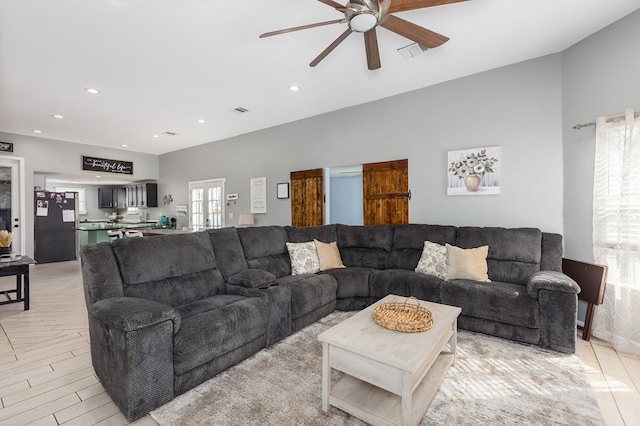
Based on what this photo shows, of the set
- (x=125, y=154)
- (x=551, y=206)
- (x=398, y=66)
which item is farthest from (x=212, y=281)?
(x=125, y=154)

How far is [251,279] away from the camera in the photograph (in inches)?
106

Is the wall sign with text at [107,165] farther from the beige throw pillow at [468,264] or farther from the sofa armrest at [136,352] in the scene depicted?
the beige throw pillow at [468,264]

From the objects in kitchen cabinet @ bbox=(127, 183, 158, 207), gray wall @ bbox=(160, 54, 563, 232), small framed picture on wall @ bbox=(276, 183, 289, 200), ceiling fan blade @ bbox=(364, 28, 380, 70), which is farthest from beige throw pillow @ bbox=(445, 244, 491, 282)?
kitchen cabinet @ bbox=(127, 183, 158, 207)

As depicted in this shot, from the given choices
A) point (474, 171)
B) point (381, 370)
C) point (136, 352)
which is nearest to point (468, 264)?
point (474, 171)

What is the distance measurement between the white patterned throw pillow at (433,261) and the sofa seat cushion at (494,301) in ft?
0.89

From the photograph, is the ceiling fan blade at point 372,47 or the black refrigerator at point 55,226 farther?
the black refrigerator at point 55,226

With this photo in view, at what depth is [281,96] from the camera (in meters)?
4.30

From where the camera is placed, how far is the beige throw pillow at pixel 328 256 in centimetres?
377

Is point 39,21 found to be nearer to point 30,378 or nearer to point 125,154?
point 30,378

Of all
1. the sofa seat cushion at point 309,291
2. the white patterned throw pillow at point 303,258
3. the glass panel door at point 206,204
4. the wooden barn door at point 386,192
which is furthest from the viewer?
the glass panel door at point 206,204

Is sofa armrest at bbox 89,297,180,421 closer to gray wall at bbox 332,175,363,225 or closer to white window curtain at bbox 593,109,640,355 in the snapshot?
A: white window curtain at bbox 593,109,640,355

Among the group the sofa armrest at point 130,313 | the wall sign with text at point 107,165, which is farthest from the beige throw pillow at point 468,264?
the wall sign with text at point 107,165

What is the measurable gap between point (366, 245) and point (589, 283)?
2.30 m

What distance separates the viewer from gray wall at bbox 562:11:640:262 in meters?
2.60
